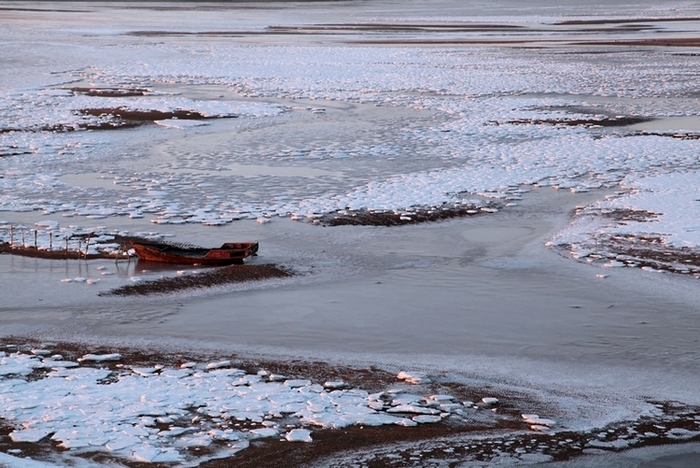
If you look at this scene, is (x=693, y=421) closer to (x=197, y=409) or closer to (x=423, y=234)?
(x=197, y=409)

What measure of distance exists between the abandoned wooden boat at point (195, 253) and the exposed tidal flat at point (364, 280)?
208 mm

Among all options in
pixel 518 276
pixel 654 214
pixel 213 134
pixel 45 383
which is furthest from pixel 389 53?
pixel 45 383

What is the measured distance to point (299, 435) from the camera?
18.6 feet

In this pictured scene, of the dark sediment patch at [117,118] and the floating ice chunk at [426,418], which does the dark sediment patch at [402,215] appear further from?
the dark sediment patch at [117,118]

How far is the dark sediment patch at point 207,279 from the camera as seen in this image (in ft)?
28.6

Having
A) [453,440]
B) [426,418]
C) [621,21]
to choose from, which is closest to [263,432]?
[426,418]

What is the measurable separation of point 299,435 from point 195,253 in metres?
4.26

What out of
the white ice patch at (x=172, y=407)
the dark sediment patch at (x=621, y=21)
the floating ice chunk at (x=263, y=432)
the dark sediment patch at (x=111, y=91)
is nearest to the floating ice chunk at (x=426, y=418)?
the white ice patch at (x=172, y=407)

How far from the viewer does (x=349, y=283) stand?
8.94m

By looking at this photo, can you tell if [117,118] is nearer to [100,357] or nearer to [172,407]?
[100,357]

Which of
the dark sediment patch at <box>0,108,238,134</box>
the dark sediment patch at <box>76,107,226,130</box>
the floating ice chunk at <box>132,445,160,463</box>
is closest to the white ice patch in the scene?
the floating ice chunk at <box>132,445,160,463</box>

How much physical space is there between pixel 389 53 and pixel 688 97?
1318 cm

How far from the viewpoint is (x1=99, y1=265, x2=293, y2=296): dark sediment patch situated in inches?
343

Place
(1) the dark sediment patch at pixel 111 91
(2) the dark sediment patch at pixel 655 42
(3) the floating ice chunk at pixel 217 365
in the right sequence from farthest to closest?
1. (2) the dark sediment patch at pixel 655 42
2. (1) the dark sediment patch at pixel 111 91
3. (3) the floating ice chunk at pixel 217 365
